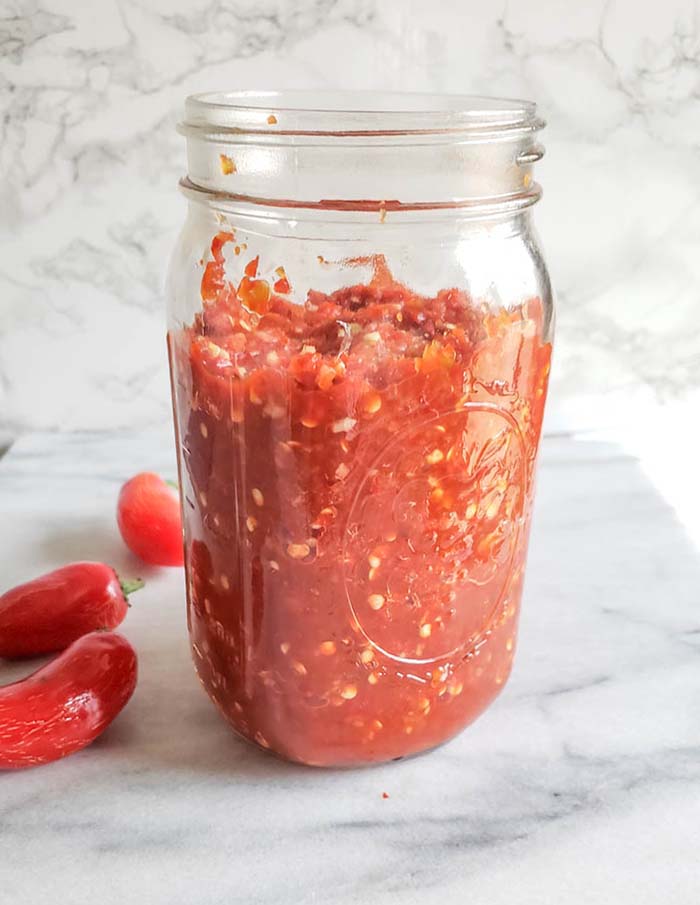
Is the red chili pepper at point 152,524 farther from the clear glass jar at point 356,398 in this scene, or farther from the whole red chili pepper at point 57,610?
the clear glass jar at point 356,398

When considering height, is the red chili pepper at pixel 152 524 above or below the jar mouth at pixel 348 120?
below

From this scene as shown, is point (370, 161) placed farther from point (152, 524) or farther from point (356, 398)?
point (152, 524)

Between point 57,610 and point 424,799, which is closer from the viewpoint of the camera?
point 424,799

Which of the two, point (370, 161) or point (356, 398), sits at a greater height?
point (370, 161)

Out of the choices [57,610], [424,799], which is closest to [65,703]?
[57,610]

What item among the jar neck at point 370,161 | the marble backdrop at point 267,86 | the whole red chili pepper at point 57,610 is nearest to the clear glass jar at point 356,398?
the jar neck at point 370,161

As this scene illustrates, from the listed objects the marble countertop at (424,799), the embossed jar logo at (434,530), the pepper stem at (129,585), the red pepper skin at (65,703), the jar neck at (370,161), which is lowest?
the marble countertop at (424,799)

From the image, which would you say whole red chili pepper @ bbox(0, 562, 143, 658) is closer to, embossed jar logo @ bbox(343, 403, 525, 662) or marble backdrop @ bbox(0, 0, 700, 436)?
embossed jar logo @ bbox(343, 403, 525, 662)

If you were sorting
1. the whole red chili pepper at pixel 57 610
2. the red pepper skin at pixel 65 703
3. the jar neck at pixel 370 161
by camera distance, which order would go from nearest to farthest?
the jar neck at pixel 370 161 → the red pepper skin at pixel 65 703 → the whole red chili pepper at pixel 57 610
